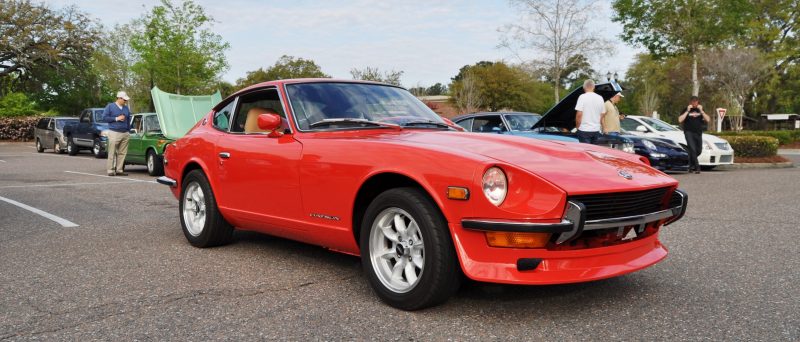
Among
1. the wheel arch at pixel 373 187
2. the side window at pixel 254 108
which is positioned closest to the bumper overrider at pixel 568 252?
the wheel arch at pixel 373 187

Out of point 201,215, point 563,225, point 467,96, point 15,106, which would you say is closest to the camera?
point 563,225

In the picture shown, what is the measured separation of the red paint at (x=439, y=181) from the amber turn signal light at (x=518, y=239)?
0.03m

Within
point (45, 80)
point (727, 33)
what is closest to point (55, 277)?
point (727, 33)

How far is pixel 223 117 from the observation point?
5297 mm

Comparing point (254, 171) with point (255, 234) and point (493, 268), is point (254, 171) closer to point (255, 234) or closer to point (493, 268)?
point (255, 234)

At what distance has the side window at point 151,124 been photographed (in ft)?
46.4

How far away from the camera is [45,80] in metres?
43.5

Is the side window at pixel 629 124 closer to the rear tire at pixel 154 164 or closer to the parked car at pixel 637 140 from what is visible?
the parked car at pixel 637 140

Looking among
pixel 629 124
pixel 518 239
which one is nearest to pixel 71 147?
pixel 629 124

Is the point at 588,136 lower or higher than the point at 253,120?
lower

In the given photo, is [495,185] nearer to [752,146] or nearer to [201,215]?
[201,215]

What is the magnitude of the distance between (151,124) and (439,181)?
12768 millimetres

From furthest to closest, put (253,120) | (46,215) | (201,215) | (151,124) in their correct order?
(151,124)
(46,215)
(201,215)
(253,120)

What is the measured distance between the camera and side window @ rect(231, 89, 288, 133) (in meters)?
4.73
